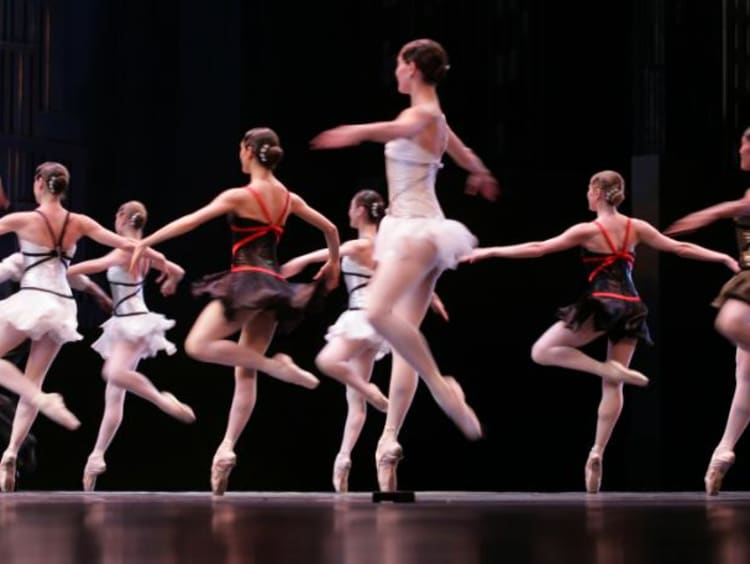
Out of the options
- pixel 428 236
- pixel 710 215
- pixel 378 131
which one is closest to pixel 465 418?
pixel 428 236

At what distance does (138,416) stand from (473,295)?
8.58ft

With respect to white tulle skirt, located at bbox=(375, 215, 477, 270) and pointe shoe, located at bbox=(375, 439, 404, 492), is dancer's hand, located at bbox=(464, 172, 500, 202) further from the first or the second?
pointe shoe, located at bbox=(375, 439, 404, 492)

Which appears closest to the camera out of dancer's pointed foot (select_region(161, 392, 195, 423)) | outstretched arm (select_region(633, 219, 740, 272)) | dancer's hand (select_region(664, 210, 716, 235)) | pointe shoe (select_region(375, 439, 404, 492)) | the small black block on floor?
the small black block on floor

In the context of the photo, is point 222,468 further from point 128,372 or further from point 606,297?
point 606,297

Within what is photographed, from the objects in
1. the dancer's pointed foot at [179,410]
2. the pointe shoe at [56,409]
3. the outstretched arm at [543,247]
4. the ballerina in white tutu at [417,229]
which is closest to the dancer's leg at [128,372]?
the dancer's pointed foot at [179,410]

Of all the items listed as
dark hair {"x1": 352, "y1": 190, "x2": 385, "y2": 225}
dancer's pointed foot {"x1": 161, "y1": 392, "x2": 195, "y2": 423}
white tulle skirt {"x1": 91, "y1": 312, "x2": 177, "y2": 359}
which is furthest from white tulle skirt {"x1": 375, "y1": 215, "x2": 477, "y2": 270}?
white tulle skirt {"x1": 91, "y1": 312, "x2": 177, "y2": 359}

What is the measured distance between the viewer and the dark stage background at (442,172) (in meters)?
10.2

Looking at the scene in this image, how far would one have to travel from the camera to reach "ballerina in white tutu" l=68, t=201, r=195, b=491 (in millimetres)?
8594

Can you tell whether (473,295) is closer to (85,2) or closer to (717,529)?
(85,2)

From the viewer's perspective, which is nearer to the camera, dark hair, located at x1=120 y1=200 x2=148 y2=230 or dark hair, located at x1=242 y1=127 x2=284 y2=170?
dark hair, located at x1=242 y1=127 x2=284 y2=170

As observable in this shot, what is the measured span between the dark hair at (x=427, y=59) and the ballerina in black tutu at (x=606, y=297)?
2.19m

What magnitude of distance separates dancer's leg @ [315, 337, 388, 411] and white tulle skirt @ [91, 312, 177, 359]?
117cm

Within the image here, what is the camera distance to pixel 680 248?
828cm

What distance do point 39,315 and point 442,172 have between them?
391cm
